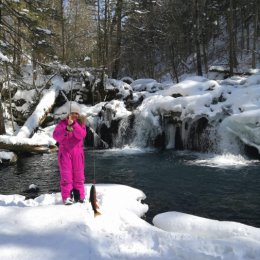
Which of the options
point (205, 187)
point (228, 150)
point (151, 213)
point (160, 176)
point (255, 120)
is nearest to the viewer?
point (151, 213)

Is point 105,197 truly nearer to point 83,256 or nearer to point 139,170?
point 83,256

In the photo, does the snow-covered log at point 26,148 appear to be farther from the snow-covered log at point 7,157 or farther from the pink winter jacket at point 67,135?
the pink winter jacket at point 67,135

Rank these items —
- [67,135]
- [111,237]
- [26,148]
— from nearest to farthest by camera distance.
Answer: [111,237] → [67,135] → [26,148]

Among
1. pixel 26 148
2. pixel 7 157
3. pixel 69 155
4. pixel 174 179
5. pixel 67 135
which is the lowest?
pixel 174 179

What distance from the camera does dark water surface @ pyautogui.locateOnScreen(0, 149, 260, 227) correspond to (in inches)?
281

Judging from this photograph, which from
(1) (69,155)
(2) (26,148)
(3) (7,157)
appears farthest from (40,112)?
(1) (69,155)

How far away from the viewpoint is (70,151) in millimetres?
5359

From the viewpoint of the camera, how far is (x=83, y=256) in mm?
3539

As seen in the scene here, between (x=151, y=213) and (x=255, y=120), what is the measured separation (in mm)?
6790

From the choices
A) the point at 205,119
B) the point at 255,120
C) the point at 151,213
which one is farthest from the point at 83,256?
the point at 205,119

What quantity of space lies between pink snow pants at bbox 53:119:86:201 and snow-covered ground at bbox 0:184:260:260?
62 cm

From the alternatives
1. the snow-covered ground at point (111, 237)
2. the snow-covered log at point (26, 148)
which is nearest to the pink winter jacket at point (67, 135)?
the snow-covered ground at point (111, 237)

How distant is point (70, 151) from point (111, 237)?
5.82 ft

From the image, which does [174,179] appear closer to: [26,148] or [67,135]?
[67,135]
